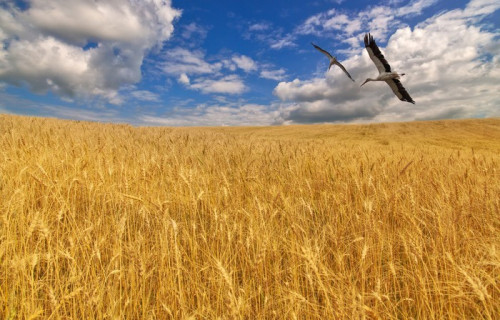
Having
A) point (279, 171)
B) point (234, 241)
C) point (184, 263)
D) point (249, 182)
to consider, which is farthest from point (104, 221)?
point (279, 171)

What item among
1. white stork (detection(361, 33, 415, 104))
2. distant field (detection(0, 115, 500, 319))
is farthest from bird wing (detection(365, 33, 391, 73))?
distant field (detection(0, 115, 500, 319))

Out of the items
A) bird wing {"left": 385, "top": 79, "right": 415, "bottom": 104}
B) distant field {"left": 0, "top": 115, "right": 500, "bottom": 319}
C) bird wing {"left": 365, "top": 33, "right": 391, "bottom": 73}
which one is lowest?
distant field {"left": 0, "top": 115, "right": 500, "bottom": 319}

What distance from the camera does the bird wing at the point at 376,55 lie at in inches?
240

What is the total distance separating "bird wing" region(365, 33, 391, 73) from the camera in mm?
6094

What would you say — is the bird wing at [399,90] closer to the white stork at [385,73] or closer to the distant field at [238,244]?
the white stork at [385,73]

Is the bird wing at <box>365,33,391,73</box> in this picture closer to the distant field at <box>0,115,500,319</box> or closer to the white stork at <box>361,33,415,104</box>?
the white stork at <box>361,33,415,104</box>

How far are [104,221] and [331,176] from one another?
288cm

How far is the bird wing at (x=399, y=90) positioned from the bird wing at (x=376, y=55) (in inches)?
16.9

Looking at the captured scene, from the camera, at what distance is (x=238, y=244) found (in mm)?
1884

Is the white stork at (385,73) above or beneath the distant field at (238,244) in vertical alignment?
above

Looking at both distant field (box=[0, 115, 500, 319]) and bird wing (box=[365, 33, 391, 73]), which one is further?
bird wing (box=[365, 33, 391, 73])

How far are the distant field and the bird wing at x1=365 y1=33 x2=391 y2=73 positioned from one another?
114 inches

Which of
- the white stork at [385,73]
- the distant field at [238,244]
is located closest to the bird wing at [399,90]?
the white stork at [385,73]

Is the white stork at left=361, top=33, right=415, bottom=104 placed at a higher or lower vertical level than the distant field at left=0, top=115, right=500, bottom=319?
higher
